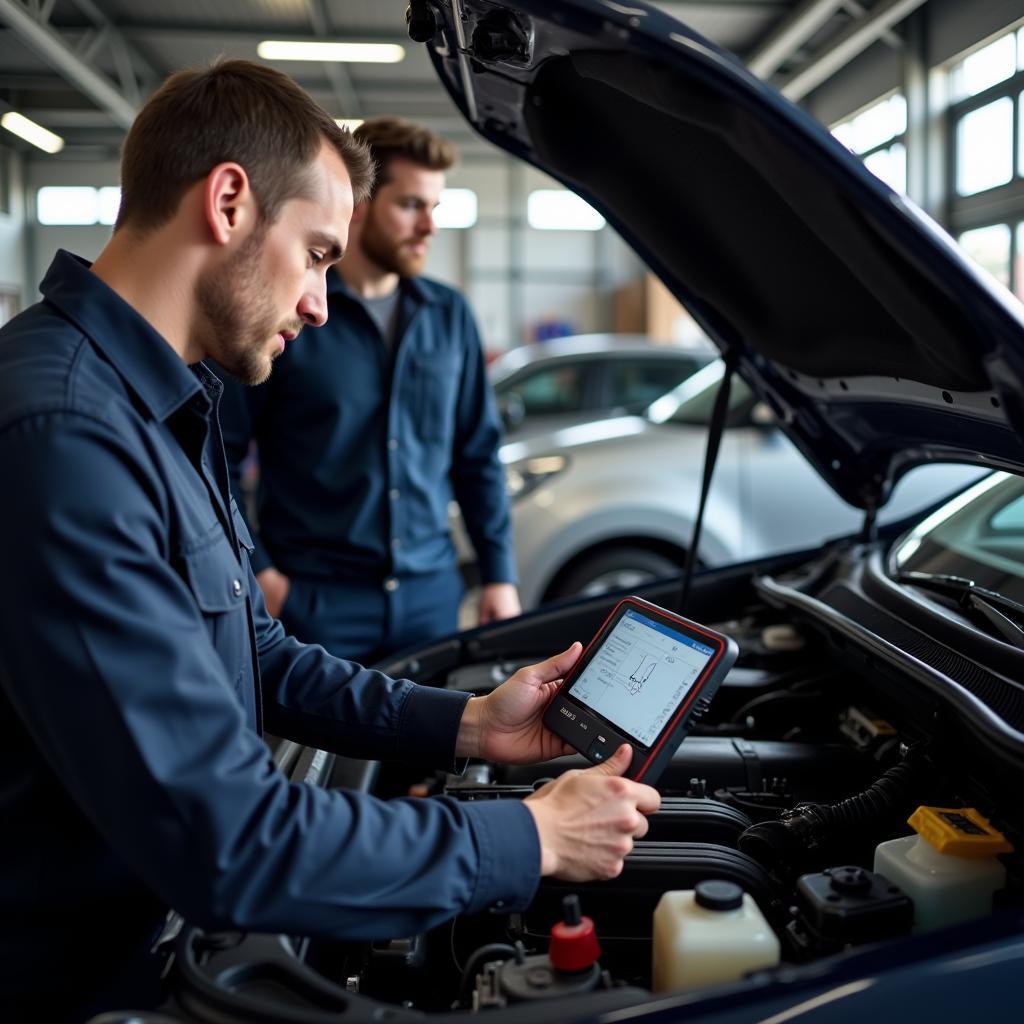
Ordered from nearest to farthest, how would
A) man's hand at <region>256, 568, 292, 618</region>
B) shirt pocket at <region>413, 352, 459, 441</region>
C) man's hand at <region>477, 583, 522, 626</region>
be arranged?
man's hand at <region>256, 568, 292, 618</region>, shirt pocket at <region>413, 352, 459, 441</region>, man's hand at <region>477, 583, 522, 626</region>

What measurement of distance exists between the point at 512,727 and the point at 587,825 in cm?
34

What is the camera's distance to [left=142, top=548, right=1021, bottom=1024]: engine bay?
97 cm

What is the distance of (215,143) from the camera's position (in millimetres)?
1087

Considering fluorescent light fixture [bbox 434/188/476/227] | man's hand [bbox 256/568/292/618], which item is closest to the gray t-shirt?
man's hand [bbox 256/568/292/618]

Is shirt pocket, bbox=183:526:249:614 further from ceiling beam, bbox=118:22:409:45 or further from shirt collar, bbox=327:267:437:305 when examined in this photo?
ceiling beam, bbox=118:22:409:45

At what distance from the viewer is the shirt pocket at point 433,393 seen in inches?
98.9

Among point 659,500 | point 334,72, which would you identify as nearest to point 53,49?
point 659,500

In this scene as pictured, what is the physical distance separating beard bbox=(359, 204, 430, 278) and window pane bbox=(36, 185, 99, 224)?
0.66m

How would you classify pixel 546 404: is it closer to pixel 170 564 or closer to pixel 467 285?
pixel 170 564

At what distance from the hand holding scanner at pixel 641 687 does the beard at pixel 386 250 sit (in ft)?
4.40

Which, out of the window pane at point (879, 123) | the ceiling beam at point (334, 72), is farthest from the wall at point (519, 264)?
the window pane at point (879, 123)

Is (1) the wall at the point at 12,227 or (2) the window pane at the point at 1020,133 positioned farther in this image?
(2) the window pane at the point at 1020,133

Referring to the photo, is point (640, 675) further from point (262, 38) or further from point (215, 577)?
point (262, 38)

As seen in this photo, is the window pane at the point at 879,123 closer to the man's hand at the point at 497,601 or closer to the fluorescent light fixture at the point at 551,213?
the man's hand at the point at 497,601
